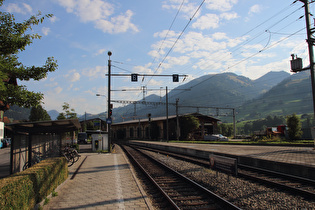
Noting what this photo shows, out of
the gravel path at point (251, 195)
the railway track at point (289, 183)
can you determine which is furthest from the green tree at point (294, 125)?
the gravel path at point (251, 195)

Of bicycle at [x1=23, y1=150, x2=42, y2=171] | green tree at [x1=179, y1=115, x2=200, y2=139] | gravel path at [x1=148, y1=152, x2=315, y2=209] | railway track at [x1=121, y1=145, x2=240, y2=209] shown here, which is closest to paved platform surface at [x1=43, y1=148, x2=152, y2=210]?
railway track at [x1=121, y1=145, x2=240, y2=209]

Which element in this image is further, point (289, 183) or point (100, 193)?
point (289, 183)

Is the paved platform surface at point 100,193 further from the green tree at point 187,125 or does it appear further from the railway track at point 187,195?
the green tree at point 187,125

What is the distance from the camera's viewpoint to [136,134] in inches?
2825

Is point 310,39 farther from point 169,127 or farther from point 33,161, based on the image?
point 169,127

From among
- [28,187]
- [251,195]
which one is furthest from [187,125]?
[28,187]

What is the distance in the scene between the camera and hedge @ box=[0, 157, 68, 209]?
4.34 meters

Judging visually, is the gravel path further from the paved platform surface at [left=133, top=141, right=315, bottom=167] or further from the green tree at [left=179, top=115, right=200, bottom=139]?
the green tree at [left=179, top=115, right=200, bottom=139]

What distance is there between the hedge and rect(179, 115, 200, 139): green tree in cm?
4507

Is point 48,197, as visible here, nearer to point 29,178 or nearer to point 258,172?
point 29,178

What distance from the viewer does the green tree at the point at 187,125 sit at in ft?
170

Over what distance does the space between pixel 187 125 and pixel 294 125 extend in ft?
82.9

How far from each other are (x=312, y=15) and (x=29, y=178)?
18922 mm

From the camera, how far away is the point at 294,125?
29188 millimetres
